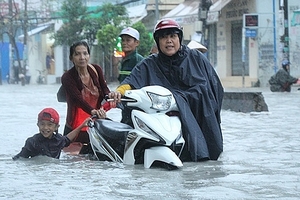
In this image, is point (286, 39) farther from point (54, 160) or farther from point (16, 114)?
point (54, 160)

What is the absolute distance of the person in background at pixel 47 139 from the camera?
26.2 feet

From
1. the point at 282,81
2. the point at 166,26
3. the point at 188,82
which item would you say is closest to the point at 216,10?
the point at 282,81

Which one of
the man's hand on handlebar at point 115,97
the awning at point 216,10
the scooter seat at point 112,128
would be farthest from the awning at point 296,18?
the man's hand on handlebar at point 115,97

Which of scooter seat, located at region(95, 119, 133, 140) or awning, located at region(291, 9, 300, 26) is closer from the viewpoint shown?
scooter seat, located at region(95, 119, 133, 140)

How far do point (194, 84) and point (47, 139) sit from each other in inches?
56.4

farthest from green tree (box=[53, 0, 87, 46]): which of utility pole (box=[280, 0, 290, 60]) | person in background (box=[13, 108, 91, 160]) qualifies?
person in background (box=[13, 108, 91, 160])

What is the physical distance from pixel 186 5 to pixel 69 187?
117 ft

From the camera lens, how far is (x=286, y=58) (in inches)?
1236

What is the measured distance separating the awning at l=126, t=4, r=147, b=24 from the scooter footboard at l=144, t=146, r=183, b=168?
1542 inches

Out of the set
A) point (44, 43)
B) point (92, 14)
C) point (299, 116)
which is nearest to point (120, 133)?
point (299, 116)

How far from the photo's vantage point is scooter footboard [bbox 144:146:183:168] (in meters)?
7.19

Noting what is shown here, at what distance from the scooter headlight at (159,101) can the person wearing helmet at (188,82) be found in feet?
0.92

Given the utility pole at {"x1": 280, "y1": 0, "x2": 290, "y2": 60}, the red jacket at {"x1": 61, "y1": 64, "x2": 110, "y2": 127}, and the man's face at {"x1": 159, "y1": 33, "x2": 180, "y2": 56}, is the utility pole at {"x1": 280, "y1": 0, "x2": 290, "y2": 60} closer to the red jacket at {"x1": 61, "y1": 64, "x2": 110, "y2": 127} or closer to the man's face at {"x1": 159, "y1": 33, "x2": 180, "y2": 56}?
the red jacket at {"x1": 61, "y1": 64, "x2": 110, "y2": 127}

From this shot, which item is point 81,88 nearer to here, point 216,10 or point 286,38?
point 286,38
